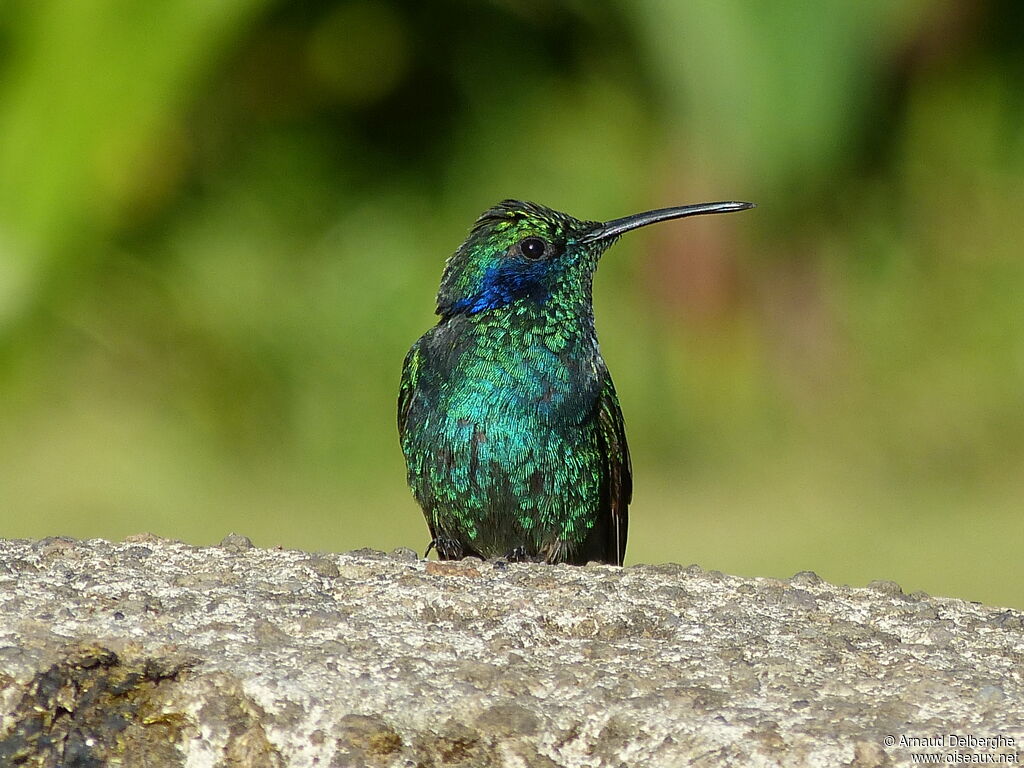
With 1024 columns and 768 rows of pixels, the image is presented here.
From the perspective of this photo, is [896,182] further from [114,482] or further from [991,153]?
[114,482]

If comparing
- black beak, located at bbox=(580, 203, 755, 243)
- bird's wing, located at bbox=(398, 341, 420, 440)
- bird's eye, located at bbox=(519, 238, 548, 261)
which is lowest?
bird's wing, located at bbox=(398, 341, 420, 440)

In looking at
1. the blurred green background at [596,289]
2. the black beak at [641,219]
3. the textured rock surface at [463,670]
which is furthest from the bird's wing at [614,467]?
the blurred green background at [596,289]

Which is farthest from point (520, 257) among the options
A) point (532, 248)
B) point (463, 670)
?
point (463, 670)

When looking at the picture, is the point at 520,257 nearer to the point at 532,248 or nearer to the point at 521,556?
the point at 532,248

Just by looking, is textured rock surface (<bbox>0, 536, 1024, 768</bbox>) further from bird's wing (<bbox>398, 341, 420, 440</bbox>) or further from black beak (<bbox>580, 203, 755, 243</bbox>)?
black beak (<bbox>580, 203, 755, 243</bbox>)

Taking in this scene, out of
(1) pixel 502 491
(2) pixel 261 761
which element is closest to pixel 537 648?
(2) pixel 261 761

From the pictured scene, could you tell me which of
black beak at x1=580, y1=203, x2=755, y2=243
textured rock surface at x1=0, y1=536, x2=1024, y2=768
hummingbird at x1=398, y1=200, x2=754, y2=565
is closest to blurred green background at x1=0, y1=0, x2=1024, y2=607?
black beak at x1=580, y1=203, x2=755, y2=243

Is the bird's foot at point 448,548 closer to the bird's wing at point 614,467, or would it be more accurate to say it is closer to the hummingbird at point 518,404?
the hummingbird at point 518,404
